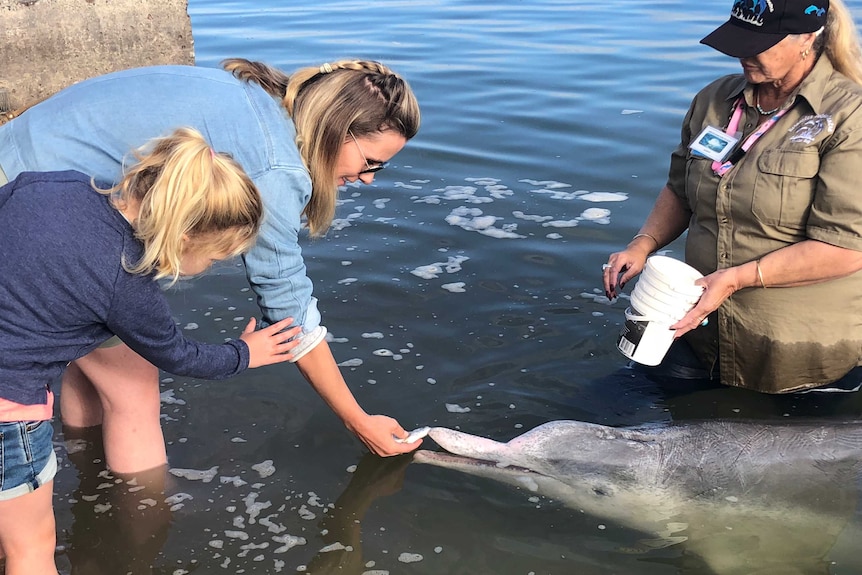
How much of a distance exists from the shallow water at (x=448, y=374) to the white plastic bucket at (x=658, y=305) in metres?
0.87

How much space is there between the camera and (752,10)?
4.31 metres

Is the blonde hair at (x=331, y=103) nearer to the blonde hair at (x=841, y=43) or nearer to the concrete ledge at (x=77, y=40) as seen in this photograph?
the blonde hair at (x=841, y=43)

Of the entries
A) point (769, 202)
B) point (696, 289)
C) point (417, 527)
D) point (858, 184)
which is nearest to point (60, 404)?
point (417, 527)

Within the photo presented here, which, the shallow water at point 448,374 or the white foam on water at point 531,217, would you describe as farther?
the white foam on water at point 531,217

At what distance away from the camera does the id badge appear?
4707 mm

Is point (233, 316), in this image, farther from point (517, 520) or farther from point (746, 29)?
point (746, 29)

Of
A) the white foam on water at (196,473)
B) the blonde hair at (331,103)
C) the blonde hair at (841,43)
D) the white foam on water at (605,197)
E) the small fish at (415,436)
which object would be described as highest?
the blonde hair at (841,43)

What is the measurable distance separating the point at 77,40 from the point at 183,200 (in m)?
7.24

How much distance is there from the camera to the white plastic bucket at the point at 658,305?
427 cm

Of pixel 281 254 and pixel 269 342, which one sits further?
pixel 269 342

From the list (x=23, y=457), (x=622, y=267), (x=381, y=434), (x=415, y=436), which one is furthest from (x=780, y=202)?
(x=23, y=457)

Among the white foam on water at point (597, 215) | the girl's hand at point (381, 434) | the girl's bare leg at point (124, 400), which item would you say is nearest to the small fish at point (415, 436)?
the girl's hand at point (381, 434)

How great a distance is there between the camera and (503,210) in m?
7.83

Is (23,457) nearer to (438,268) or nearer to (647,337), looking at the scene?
(647,337)
